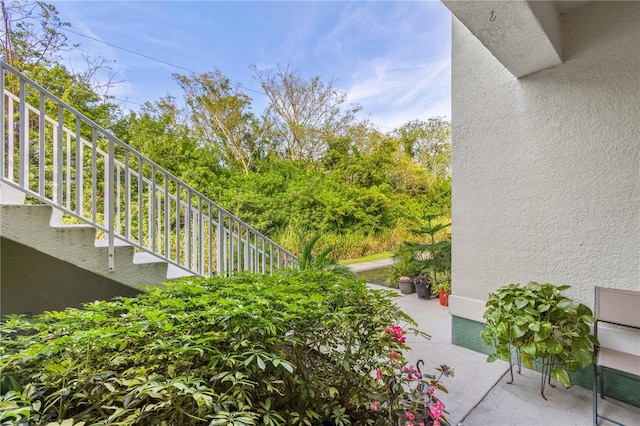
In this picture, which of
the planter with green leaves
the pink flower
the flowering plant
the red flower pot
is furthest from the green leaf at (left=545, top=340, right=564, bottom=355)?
the red flower pot

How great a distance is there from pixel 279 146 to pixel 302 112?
1.41 metres

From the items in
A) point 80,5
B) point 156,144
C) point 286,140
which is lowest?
point 156,144

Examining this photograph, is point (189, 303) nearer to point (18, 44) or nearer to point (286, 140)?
point (18, 44)

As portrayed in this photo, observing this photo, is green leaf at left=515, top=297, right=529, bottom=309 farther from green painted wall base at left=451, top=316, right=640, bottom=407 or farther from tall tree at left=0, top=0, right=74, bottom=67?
tall tree at left=0, top=0, right=74, bottom=67

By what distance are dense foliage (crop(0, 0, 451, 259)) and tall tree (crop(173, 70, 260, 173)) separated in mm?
29

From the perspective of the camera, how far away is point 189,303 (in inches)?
50.8

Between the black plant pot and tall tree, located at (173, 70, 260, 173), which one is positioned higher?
tall tree, located at (173, 70, 260, 173)

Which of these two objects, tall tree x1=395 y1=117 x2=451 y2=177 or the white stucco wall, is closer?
the white stucco wall

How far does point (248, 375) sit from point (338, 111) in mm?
9869

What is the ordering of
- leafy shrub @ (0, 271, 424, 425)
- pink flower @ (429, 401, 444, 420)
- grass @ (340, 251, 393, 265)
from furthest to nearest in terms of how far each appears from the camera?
grass @ (340, 251, 393, 265) → pink flower @ (429, 401, 444, 420) → leafy shrub @ (0, 271, 424, 425)

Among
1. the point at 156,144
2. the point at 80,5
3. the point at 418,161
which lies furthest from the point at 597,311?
the point at 418,161

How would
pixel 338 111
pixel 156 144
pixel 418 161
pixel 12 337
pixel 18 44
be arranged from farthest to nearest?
pixel 418 161 < pixel 338 111 < pixel 156 144 < pixel 18 44 < pixel 12 337

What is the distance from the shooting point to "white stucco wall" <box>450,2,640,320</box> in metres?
1.88

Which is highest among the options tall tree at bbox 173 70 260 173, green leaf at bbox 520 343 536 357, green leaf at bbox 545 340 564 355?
tall tree at bbox 173 70 260 173
